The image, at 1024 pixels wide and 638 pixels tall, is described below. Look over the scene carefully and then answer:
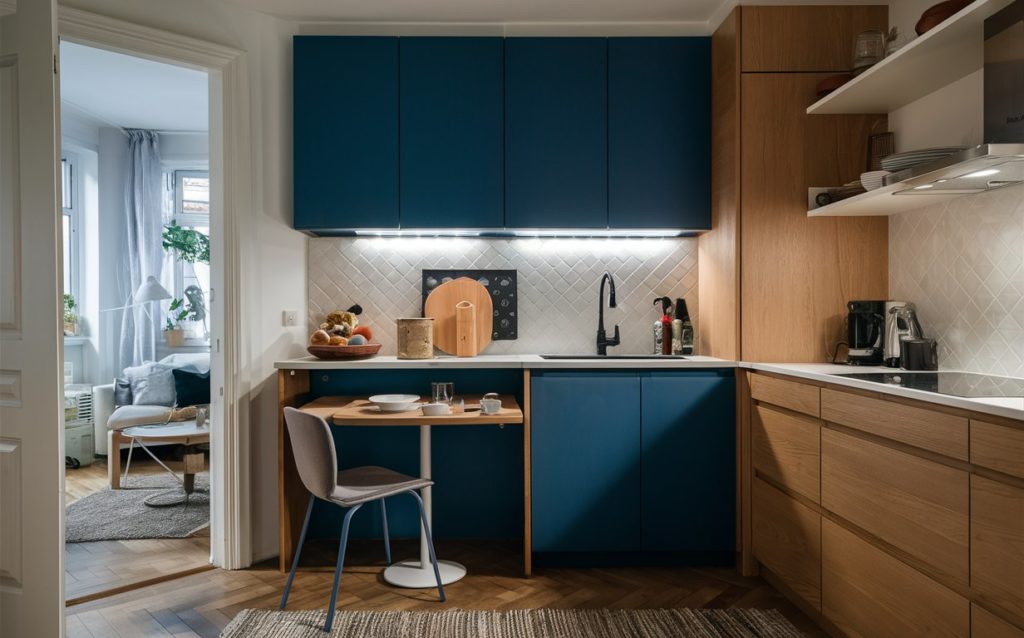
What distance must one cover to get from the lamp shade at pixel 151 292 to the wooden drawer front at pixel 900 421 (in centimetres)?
522

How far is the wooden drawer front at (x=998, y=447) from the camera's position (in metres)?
1.44

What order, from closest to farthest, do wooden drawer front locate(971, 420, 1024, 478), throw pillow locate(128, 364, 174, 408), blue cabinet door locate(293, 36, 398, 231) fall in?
wooden drawer front locate(971, 420, 1024, 478)
blue cabinet door locate(293, 36, 398, 231)
throw pillow locate(128, 364, 174, 408)

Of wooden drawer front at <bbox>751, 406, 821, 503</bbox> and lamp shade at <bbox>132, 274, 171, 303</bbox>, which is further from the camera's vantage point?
lamp shade at <bbox>132, 274, 171, 303</bbox>

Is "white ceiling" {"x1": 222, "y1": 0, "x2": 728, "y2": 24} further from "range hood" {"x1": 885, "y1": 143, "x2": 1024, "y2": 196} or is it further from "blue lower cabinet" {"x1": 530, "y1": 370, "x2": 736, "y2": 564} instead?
"blue lower cabinet" {"x1": 530, "y1": 370, "x2": 736, "y2": 564}

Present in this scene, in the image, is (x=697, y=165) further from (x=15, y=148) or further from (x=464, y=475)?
(x=15, y=148)

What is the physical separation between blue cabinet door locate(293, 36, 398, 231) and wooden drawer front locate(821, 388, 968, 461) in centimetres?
210

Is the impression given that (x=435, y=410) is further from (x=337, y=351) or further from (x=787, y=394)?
(x=787, y=394)

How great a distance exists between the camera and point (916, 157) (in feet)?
7.04

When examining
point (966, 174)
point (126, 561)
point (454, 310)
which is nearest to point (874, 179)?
point (966, 174)

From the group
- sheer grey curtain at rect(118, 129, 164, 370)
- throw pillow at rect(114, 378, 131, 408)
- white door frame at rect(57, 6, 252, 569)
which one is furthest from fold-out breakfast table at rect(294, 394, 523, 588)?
sheer grey curtain at rect(118, 129, 164, 370)

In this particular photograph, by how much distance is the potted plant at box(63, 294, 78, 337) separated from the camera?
16.4ft

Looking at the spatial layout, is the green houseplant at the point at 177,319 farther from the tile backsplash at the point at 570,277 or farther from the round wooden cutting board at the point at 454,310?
the round wooden cutting board at the point at 454,310

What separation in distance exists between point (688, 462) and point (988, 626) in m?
1.37

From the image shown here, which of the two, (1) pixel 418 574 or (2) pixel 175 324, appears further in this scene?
(2) pixel 175 324
